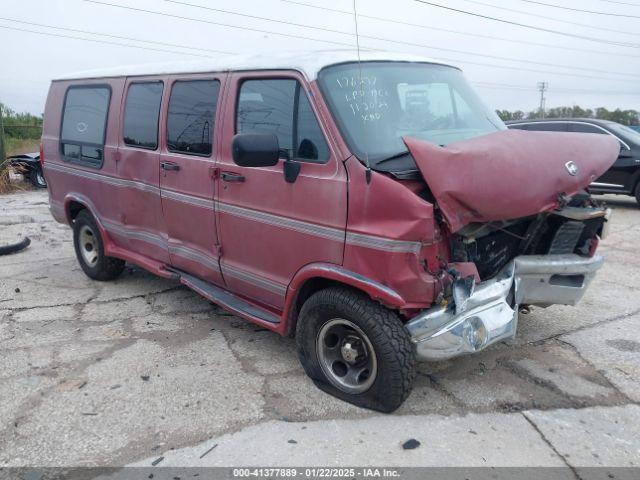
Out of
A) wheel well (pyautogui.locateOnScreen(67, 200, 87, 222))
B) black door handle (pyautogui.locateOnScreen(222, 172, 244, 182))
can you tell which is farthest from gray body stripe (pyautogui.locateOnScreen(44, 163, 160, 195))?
black door handle (pyautogui.locateOnScreen(222, 172, 244, 182))

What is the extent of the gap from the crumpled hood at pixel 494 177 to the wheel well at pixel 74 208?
4.29 metres

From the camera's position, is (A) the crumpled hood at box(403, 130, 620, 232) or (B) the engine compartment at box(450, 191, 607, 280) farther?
(B) the engine compartment at box(450, 191, 607, 280)

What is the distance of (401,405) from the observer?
3557 millimetres

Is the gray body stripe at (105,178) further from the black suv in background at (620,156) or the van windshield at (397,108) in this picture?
the black suv in background at (620,156)

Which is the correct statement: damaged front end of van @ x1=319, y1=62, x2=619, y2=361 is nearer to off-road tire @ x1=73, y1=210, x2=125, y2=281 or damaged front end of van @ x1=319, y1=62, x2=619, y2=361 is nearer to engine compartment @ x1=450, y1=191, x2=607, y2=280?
engine compartment @ x1=450, y1=191, x2=607, y2=280

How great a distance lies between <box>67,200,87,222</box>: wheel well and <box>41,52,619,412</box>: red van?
1.60m

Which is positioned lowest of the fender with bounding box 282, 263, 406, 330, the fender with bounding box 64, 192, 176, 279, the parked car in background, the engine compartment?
the parked car in background

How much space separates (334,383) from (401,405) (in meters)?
0.44

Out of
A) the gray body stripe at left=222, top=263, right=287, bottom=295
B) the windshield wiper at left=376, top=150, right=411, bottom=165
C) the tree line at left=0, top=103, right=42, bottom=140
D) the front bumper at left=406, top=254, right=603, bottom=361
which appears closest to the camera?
the front bumper at left=406, top=254, right=603, bottom=361

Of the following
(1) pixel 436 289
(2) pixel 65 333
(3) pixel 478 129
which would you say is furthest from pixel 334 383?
(2) pixel 65 333

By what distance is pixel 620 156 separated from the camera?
10.9 metres

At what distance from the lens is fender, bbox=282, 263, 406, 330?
317cm

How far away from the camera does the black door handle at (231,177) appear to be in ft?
13.1

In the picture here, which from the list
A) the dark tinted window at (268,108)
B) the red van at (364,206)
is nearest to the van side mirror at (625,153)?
→ the red van at (364,206)
